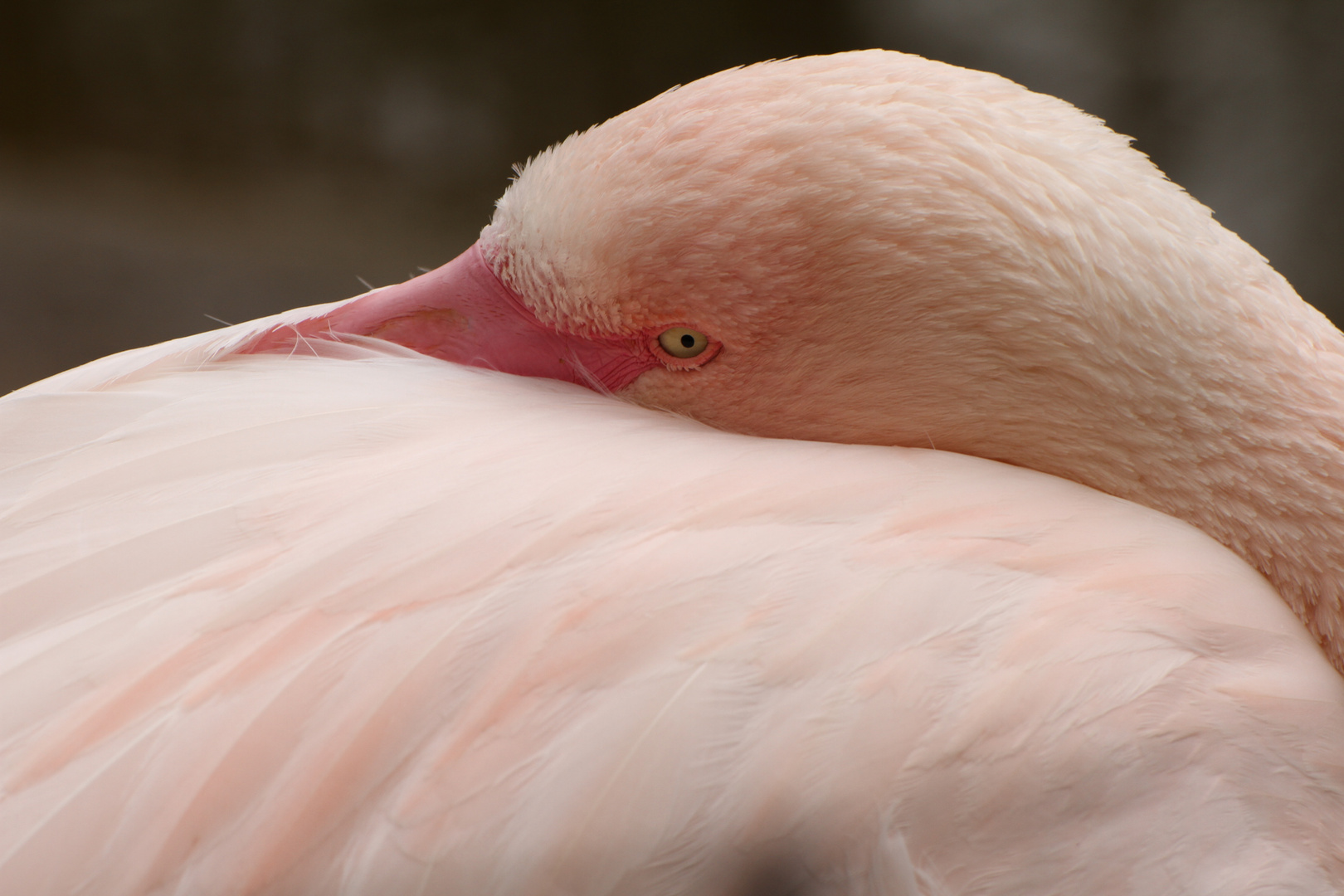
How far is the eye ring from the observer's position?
0.76 metres

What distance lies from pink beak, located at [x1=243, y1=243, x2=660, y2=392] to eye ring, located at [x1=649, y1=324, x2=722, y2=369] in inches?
0.4

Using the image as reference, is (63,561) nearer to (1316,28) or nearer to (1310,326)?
(1310,326)

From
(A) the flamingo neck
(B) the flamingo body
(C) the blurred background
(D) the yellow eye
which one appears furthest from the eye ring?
(C) the blurred background

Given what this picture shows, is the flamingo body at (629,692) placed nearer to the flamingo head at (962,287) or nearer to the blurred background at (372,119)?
the flamingo head at (962,287)

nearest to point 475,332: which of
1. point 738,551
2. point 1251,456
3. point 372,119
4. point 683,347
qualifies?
point 683,347

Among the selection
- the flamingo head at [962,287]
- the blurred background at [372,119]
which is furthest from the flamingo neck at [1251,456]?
the blurred background at [372,119]

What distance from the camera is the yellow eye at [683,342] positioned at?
2.50 feet

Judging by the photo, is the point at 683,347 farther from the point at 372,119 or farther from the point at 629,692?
the point at 372,119

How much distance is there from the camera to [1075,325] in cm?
69

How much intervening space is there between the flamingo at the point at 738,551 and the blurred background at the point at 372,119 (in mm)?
1343

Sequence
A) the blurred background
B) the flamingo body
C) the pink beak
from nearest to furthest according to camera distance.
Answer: the flamingo body → the pink beak → the blurred background

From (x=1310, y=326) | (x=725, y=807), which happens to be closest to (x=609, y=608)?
(x=725, y=807)

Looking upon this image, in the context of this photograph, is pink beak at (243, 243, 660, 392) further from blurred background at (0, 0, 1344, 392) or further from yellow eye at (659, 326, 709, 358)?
blurred background at (0, 0, 1344, 392)

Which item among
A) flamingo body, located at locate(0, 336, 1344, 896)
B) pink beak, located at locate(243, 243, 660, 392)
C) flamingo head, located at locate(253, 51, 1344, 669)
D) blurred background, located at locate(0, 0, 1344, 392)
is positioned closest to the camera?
flamingo body, located at locate(0, 336, 1344, 896)
